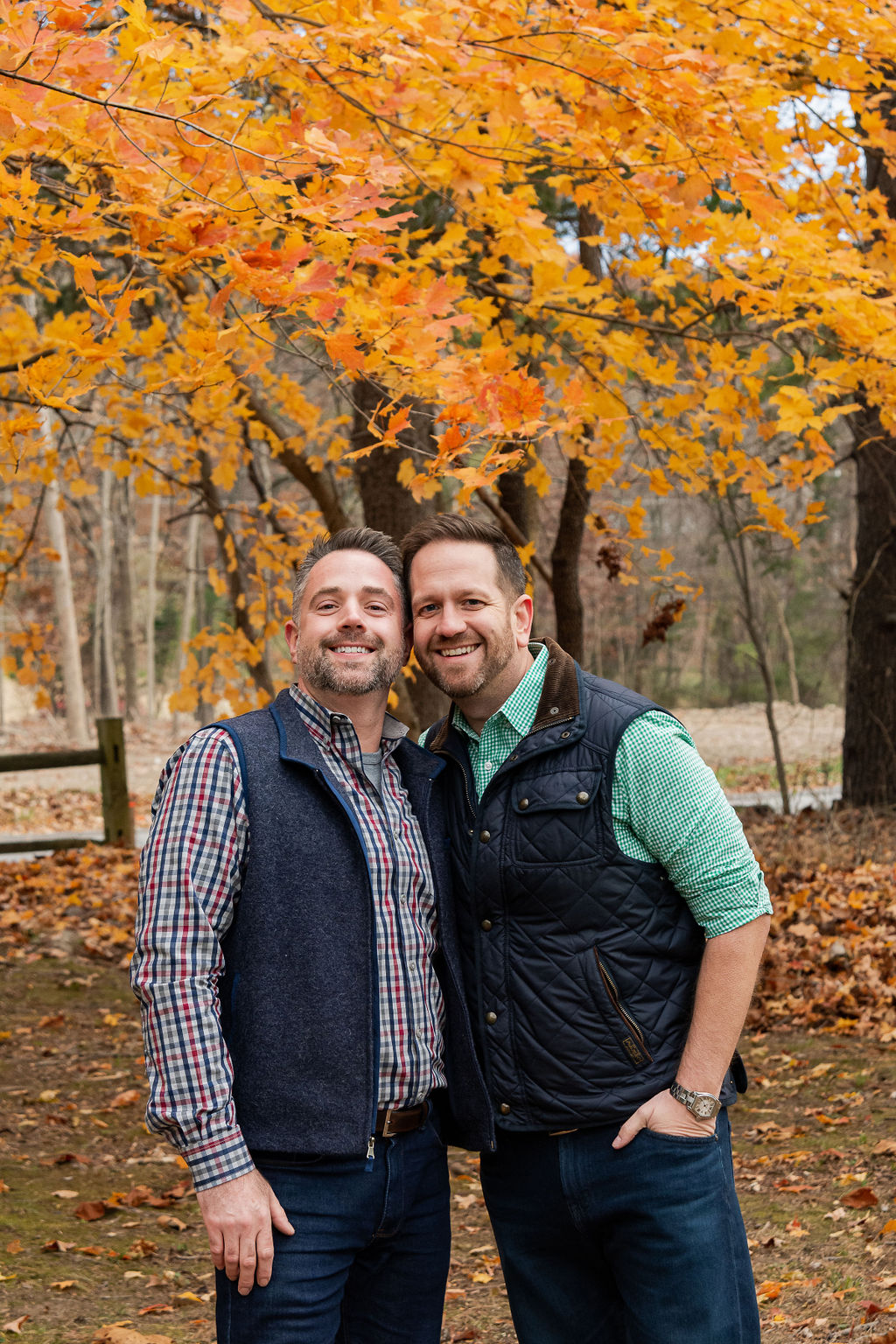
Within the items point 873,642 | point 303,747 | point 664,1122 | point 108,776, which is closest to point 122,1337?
point 664,1122

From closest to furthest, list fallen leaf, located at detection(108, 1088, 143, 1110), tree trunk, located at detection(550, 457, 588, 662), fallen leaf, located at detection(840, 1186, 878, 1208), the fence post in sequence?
fallen leaf, located at detection(840, 1186, 878, 1208) < fallen leaf, located at detection(108, 1088, 143, 1110) < tree trunk, located at detection(550, 457, 588, 662) < the fence post

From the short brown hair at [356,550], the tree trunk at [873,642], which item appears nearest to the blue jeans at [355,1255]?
the short brown hair at [356,550]

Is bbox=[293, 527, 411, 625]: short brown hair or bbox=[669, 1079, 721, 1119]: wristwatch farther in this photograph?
bbox=[293, 527, 411, 625]: short brown hair

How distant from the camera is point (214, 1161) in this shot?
191 centimetres

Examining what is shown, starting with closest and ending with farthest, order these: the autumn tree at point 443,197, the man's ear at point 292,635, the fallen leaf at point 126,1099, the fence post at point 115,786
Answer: the man's ear at point 292,635 < the autumn tree at point 443,197 < the fallen leaf at point 126,1099 < the fence post at point 115,786

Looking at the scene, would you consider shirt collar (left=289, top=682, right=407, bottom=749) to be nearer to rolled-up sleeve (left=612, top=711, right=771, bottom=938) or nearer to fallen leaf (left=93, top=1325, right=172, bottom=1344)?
rolled-up sleeve (left=612, top=711, right=771, bottom=938)

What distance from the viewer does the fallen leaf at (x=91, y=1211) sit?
3986 millimetres

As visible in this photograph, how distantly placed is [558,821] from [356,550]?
27.3 inches

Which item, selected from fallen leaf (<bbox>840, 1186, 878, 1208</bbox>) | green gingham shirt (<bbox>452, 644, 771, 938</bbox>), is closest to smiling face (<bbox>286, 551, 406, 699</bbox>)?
green gingham shirt (<bbox>452, 644, 771, 938</bbox>)

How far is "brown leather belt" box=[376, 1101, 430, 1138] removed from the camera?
2.08 metres

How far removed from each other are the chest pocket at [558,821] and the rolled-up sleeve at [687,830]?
46 millimetres

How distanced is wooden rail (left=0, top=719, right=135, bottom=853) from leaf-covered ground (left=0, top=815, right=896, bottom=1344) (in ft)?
5.05

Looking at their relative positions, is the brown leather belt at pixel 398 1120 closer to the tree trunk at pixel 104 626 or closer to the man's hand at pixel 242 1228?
the man's hand at pixel 242 1228

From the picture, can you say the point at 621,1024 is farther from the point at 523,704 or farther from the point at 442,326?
the point at 442,326
